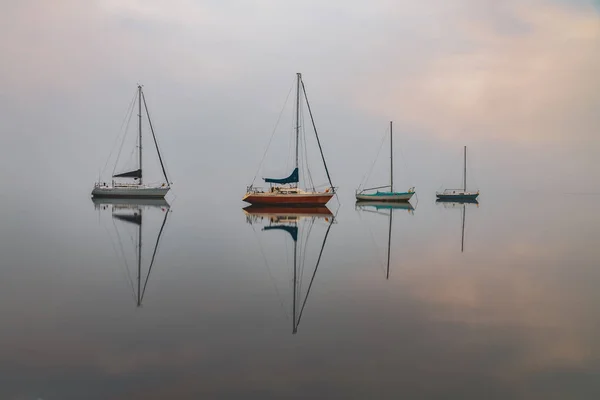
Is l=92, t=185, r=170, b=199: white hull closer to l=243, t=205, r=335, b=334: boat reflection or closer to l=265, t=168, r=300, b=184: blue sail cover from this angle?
l=265, t=168, r=300, b=184: blue sail cover

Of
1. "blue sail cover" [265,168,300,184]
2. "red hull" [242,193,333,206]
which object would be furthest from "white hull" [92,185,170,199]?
"blue sail cover" [265,168,300,184]

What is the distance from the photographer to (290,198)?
4544 cm

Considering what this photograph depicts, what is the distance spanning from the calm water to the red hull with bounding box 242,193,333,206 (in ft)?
83.9

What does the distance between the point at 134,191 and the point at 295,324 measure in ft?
169

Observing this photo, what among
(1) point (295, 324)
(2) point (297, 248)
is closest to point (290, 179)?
(2) point (297, 248)

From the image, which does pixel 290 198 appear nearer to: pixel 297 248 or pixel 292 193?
pixel 292 193

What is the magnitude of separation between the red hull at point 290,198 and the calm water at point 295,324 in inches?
1007

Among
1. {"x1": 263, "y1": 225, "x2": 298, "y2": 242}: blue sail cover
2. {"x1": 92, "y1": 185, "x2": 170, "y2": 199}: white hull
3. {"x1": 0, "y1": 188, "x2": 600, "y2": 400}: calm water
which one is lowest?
{"x1": 0, "y1": 188, "x2": 600, "y2": 400}: calm water

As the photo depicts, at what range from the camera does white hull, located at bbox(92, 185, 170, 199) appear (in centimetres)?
5678

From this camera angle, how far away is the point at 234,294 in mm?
11859

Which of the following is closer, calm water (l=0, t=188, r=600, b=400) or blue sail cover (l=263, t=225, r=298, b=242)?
calm water (l=0, t=188, r=600, b=400)

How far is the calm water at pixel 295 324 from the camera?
6738 mm

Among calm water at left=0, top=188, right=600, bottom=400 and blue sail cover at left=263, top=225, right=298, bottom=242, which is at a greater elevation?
blue sail cover at left=263, top=225, right=298, bottom=242

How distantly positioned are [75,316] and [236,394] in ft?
15.9
